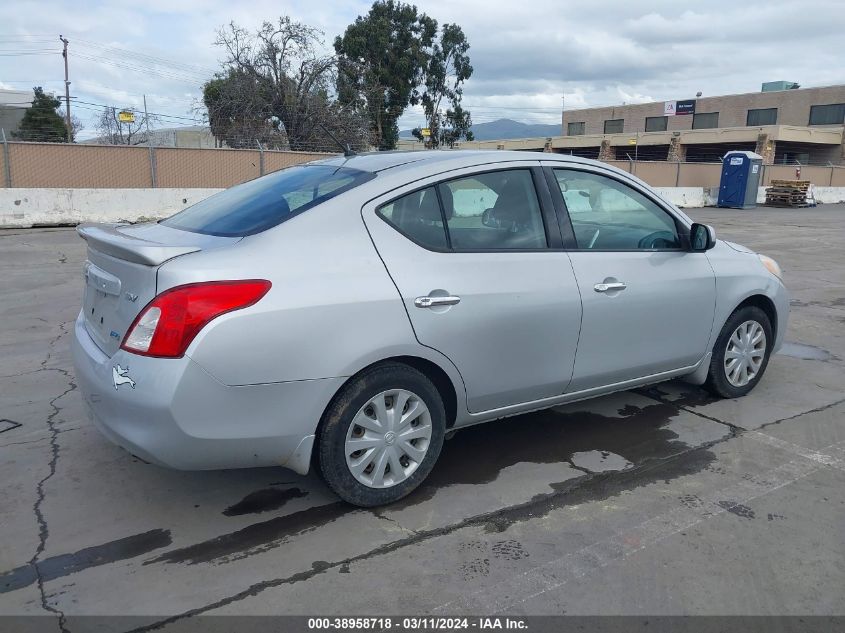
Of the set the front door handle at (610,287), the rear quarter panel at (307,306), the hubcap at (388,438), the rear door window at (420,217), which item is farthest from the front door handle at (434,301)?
the front door handle at (610,287)

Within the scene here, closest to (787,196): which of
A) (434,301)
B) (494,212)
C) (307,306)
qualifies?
(494,212)

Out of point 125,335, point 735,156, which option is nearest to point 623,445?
point 125,335

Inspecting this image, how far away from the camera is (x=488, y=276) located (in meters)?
3.51

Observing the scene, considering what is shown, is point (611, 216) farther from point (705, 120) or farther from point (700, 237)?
point (705, 120)

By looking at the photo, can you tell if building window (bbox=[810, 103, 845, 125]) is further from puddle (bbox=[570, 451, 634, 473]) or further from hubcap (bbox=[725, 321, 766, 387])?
puddle (bbox=[570, 451, 634, 473])

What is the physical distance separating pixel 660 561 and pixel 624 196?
88.3 inches

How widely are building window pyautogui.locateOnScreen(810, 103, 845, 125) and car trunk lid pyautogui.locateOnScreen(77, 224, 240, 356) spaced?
208ft

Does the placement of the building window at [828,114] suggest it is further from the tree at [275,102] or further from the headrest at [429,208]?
the headrest at [429,208]

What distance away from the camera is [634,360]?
13.8 feet

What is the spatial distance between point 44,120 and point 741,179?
46.3 metres

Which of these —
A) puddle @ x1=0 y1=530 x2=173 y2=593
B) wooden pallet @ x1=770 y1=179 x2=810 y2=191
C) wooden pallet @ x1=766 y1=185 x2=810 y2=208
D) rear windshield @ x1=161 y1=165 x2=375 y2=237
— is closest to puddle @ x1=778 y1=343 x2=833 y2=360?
rear windshield @ x1=161 y1=165 x2=375 y2=237

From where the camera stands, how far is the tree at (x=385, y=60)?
42688mm
